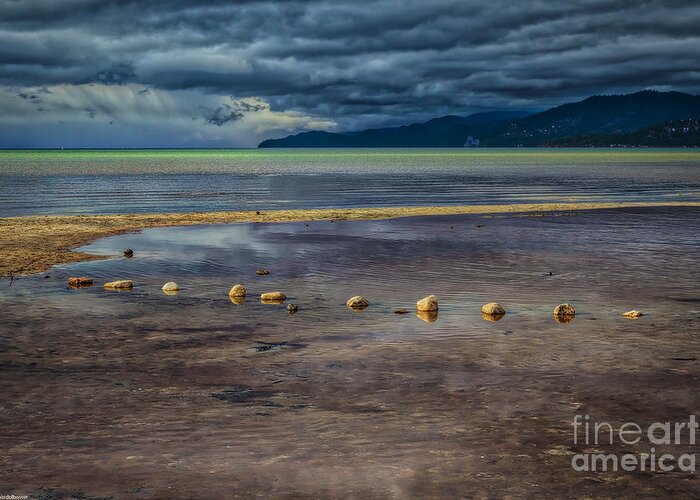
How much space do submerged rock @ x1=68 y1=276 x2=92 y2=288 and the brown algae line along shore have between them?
3.12 m

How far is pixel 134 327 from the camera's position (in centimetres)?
1750

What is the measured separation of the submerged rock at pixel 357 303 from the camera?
63.7 ft

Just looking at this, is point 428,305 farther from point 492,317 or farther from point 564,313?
point 564,313

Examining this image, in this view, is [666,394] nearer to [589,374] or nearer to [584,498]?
[589,374]

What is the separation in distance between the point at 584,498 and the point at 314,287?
14.5 m

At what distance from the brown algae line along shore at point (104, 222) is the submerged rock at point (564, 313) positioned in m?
17.2

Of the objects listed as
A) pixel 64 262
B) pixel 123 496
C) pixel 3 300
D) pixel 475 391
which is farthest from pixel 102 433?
pixel 64 262

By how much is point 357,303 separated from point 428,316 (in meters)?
2.06

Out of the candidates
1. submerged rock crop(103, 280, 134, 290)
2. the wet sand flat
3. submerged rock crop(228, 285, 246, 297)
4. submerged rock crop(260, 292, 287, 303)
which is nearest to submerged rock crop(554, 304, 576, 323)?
the wet sand flat

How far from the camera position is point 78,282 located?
22891 mm

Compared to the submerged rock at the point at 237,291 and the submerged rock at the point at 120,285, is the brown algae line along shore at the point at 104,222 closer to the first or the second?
the submerged rock at the point at 120,285

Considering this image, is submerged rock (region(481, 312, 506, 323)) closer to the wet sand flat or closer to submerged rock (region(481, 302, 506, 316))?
submerged rock (region(481, 302, 506, 316))
